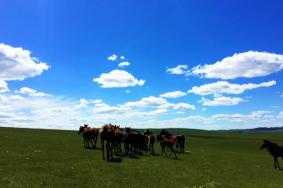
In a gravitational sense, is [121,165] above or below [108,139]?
below

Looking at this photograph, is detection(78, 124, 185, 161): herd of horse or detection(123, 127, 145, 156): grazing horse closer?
detection(78, 124, 185, 161): herd of horse

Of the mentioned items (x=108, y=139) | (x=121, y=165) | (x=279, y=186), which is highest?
(x=108, y=139)

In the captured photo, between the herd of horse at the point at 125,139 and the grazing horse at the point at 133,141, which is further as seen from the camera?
the grazing horse at the point at 133,141

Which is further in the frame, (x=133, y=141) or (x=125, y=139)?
(x=133, y=141)

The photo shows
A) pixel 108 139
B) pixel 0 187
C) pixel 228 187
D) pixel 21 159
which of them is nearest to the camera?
pixel 0 187

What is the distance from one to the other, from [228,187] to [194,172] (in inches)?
219

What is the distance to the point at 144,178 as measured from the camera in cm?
2439

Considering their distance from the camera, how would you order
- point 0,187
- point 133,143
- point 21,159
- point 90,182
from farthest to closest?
1. point 133,143
2. point 21,159
3. point 90,182
4. point 0,187

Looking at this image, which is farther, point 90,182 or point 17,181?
point 90,182

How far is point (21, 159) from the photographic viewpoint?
2819 cm

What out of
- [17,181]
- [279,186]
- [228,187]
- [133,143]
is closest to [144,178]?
[228,187]

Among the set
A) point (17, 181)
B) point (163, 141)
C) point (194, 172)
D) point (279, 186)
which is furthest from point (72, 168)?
point (163, 141)

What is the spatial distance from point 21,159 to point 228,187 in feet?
49.6

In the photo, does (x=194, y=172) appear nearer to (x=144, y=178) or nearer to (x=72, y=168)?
(x=144, y=178)
